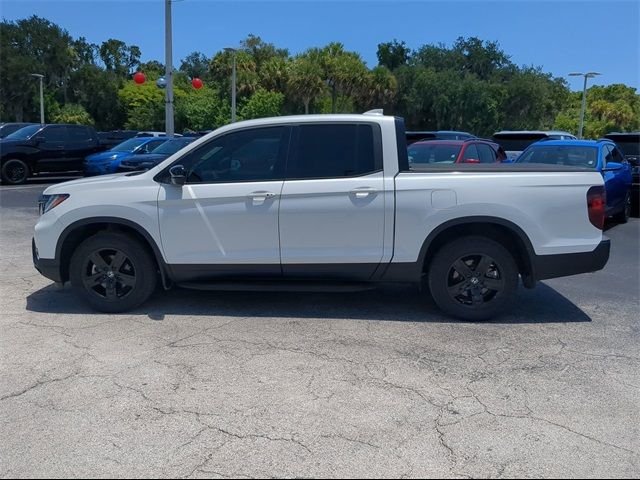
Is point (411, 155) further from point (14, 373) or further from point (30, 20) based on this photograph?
point (30, 20)

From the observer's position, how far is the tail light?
5367 millimetres

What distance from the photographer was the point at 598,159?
10.5 m

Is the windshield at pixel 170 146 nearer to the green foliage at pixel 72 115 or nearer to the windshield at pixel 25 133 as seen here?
the windshield at pixel 25 133

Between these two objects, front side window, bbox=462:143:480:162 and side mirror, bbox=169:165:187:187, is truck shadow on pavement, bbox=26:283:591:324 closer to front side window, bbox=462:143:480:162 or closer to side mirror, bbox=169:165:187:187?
side mirror, bbox=169:165:187:187

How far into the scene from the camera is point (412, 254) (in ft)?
17.9

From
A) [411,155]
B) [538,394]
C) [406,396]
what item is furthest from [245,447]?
[411,155]

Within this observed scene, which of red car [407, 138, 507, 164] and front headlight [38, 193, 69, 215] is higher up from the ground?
red car [407, 138, 507, 164]

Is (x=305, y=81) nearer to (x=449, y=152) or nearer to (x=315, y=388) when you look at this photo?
(x=449, y=152)

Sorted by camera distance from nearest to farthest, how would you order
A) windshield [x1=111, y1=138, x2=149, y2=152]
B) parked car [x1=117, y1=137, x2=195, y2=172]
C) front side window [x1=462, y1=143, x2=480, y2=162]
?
front side window [x1=462, y1=143, x2=480, y2=162] < parked car [x1=117, y1=137, x2=195, y2=172] < windshield [x1=111, y1=138, x2=149, y2=152]

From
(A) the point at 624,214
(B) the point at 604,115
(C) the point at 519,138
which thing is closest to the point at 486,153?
(A) the point at 624,214

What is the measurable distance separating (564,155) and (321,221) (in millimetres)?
7239

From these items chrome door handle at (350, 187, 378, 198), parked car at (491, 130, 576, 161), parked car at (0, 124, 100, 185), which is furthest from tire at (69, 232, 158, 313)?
parked car at (491, 130, 576, 161)

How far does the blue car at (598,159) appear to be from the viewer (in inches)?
416

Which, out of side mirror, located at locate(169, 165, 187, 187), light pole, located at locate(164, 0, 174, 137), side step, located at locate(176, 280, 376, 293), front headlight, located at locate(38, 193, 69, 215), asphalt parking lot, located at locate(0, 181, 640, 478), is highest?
light pole, located at locate(164, 0, 174, 137)
